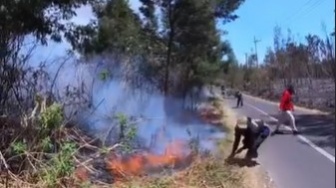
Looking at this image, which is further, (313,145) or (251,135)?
(313,145)

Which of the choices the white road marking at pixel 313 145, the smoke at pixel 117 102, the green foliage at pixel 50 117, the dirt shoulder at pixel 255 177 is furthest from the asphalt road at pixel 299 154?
the green foliage at pixel 50 117

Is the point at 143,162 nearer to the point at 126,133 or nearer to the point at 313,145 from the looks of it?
the point at 126,133

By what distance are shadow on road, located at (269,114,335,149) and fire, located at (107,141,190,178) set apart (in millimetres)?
5059

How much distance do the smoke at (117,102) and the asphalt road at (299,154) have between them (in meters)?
1.40

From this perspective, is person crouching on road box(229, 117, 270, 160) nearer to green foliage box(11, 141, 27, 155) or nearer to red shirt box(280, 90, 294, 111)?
red shirt box(280, 90, 294, 111)

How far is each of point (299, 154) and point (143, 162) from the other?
14.2 feet

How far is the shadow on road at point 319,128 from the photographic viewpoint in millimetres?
15972

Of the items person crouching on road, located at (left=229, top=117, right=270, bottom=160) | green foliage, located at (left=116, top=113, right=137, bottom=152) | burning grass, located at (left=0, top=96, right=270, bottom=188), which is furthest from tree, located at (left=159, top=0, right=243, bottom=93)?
burning grass, located at (left=0, top=96, right=270, bottom=188)

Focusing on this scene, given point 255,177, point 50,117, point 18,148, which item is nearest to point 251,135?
point 255,177

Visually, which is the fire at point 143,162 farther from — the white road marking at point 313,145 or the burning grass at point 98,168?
the white road marking at point 313,145

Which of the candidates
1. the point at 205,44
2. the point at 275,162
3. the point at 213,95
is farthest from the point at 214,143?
the point at 213,95

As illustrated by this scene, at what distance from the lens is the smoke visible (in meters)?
11.0

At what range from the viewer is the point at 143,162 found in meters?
10.6

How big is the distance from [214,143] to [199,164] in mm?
3986
